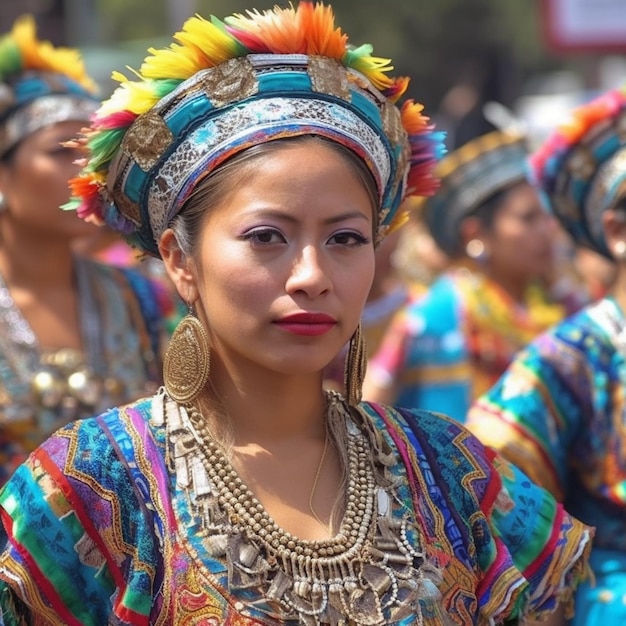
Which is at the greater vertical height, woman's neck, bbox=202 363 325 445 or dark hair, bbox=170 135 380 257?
dark hair, bbox=170 135 380 257

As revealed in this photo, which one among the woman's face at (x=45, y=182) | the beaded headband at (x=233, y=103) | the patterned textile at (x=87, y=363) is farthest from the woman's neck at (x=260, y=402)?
the woman's face at (x=45, y=182)

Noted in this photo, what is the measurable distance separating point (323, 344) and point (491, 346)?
4.54 metres

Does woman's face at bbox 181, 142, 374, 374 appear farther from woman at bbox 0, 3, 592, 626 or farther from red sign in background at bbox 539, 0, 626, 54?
red sign in background at bbox 539, 0, 626, 54

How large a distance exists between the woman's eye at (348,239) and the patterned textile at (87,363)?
6.73 ft

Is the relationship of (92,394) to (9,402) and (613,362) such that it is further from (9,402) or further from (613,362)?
(613,362)

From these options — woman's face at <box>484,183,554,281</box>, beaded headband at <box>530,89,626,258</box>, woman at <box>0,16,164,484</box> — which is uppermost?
woman's face at <box>484,183,554,281</box>

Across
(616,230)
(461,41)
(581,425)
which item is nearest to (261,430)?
(581,425)

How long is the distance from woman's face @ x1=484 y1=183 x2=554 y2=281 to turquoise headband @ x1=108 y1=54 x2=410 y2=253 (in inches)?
190

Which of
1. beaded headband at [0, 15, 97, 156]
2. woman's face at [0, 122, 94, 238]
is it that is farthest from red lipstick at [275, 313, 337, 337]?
beaded headband at [0, 15, 97, 156]

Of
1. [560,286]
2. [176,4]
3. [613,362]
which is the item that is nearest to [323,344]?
[613,362]

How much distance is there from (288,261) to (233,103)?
1.15 feet

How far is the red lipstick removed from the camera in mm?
2568

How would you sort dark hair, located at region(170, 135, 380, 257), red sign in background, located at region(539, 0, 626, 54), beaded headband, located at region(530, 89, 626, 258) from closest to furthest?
1. dark hair, located at region(170, 135, 380, 257)
2. beaded headband, located at region(530, 89, 626, 258)
3. red sign in background, located at region(539, 0, 626, 54)

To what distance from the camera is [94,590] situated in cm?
256
